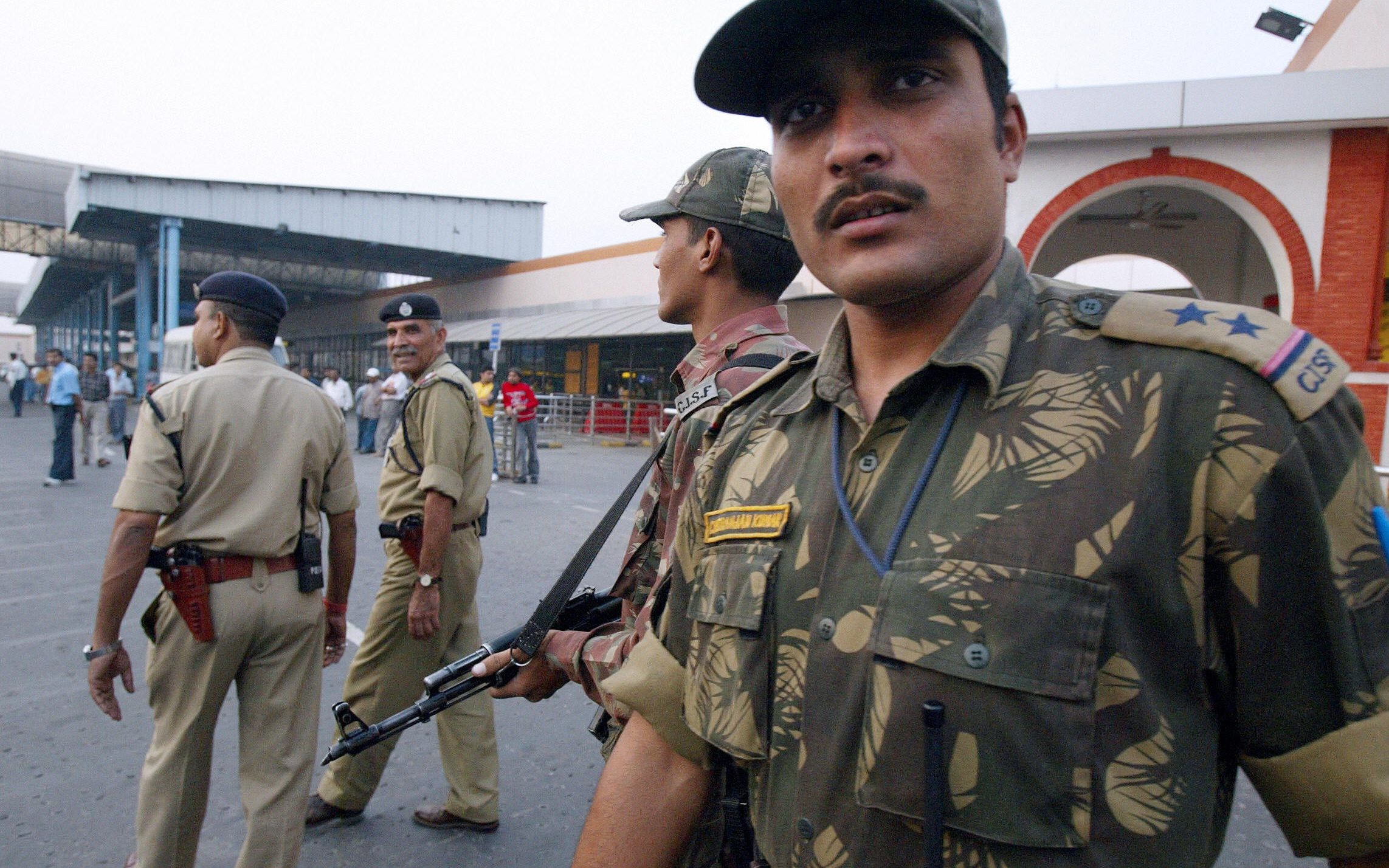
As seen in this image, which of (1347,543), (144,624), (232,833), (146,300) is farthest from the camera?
(146,300)

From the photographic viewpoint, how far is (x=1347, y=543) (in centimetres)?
81

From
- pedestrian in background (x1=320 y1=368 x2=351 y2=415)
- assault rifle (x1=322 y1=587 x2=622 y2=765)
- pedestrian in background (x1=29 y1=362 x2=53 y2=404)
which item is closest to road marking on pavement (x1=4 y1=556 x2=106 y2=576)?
assault rifle (x1=322 y1=587 x2=622 y2=765)

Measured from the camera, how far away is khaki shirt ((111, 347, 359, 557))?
8.44ft

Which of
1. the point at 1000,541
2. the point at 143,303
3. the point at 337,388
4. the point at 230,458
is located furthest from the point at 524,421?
the point at 143,303

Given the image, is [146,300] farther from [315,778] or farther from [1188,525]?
[1188,525]

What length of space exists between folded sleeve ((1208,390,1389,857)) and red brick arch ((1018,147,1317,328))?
9987 mm

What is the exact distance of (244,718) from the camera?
2732 millimetres

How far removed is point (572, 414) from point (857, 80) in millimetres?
20967

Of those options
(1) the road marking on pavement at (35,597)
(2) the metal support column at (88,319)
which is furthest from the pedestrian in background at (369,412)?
(2) the metal support column at (88,319)

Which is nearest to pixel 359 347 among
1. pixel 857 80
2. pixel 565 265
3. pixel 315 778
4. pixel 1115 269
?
pixel 565 265

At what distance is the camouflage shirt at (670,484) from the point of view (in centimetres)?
169

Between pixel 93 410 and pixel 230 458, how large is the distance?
40.6 feet

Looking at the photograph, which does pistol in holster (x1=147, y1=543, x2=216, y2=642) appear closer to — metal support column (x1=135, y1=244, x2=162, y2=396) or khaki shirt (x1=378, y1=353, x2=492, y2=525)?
khaki shirt (x1=378, y1=353, x2=492, y2=525)

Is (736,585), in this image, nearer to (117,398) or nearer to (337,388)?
(117,398)
